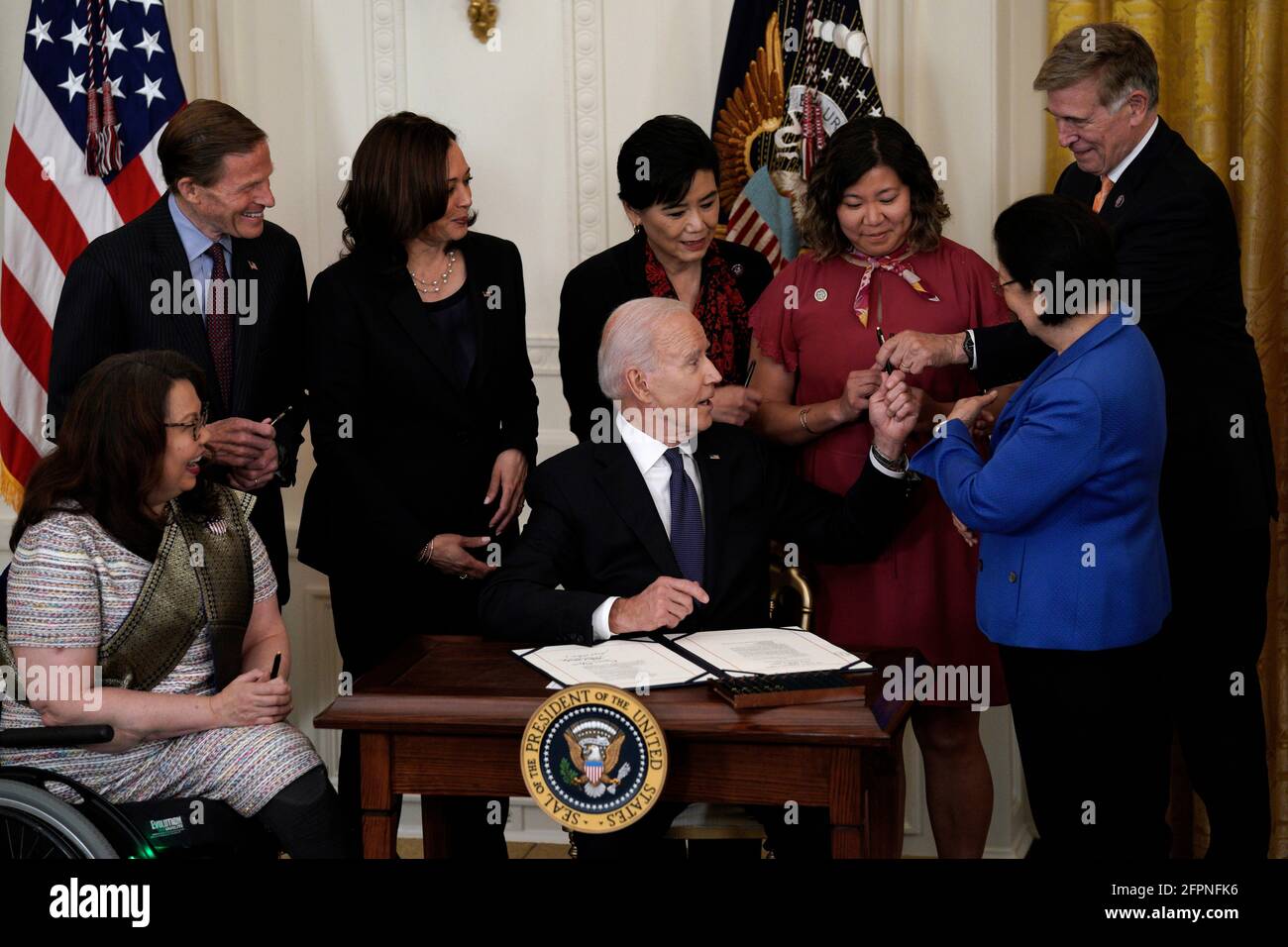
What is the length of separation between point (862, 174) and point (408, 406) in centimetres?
123

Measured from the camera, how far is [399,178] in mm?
3561

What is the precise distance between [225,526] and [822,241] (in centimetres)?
152

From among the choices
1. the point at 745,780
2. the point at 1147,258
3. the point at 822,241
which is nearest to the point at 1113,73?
the point at 1147,258

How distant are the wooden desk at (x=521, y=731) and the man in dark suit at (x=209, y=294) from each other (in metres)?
1.02

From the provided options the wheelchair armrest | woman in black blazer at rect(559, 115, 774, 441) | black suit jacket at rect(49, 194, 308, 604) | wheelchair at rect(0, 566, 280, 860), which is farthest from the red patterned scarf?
the wheelchair armrest

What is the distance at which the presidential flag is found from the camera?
4.15 metres

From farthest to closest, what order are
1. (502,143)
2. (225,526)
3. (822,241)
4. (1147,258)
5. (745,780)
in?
(502,143)
(822,241)
(1147,258)
(225,526)
(745,780)

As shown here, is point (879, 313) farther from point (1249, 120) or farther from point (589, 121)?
point (589, 121)

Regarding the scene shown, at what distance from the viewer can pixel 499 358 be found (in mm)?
3736

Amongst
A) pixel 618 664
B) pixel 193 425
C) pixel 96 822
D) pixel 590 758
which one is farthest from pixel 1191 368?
pixel 96 822

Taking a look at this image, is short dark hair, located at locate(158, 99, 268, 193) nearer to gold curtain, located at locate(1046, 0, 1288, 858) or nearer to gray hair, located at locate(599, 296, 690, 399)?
gray hair, located at locate(599, 296, 690, 399)

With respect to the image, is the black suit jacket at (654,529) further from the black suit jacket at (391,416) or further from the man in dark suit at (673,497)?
the black suit jacket at (391,416)
